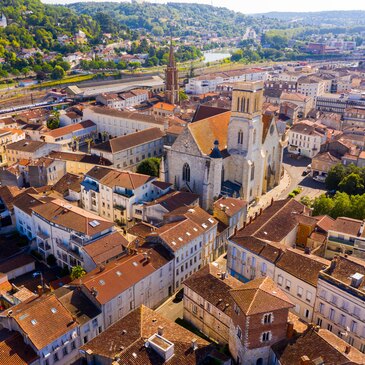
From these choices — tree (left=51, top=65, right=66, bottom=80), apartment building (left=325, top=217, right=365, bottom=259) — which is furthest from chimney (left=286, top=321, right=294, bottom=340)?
tree (left=51, top=65, right=66, bottom=80)

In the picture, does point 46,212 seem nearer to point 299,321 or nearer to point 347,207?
point 299,321

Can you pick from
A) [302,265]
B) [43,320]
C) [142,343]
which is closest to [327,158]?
[302,265]

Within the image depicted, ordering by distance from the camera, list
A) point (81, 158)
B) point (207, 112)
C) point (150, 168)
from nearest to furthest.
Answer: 1. point (207, 112)
2. point (150, 168)
3. point (81, 158)

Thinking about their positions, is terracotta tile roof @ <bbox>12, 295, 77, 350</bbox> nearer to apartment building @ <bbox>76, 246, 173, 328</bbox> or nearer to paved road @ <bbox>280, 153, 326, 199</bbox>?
apartment building @ <bbox>76, 246, 173, 328</bbox>

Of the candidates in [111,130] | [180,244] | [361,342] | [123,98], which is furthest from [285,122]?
[361,342]

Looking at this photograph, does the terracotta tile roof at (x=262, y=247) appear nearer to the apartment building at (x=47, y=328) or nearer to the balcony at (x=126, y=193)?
the apartment building at (x=47, y=328)

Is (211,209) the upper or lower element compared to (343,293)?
lower

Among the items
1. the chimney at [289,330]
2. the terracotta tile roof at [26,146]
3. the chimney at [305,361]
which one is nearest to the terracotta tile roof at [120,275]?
the chimney at [289,330]

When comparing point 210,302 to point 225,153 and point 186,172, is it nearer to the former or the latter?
point 186,172
